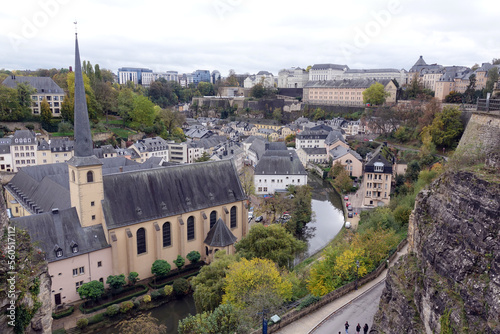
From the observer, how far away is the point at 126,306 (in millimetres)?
25562

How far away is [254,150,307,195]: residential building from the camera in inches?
2127

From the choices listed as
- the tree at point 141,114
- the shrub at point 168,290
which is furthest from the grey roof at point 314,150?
the shrub at point 168,290

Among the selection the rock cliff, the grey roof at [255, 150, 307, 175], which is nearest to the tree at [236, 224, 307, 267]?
the rock cliff

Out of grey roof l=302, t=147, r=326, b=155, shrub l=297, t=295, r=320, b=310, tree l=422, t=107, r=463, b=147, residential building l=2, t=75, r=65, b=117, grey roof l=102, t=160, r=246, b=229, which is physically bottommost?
shrub l=297, t=295, r=320, b=310

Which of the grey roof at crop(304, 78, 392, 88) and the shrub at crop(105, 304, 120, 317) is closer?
the shrub at crop(105, 304, 120, 317)

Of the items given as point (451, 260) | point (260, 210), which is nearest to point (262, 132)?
point (260, 210)

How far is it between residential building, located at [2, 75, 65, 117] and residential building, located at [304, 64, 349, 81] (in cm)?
9114

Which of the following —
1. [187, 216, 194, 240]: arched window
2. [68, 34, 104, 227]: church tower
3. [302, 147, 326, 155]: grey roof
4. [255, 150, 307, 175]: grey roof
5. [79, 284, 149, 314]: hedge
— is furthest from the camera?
[302, 147, 326, 155]: grey roof

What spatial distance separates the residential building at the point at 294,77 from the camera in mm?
144000

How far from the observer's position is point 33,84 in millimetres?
69375

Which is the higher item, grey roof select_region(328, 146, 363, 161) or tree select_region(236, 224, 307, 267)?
grey roof select_region(328, 146, 363, 161)

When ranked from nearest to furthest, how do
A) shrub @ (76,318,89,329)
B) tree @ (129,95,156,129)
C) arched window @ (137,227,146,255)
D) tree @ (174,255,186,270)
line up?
shrub @ (76,318,89,329) < arched window @ (137,227,146,255) < tree @ (174,255,186,270) < tree @ (129,95,156,129)

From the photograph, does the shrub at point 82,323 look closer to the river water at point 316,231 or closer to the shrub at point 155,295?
the river water at point 316,231

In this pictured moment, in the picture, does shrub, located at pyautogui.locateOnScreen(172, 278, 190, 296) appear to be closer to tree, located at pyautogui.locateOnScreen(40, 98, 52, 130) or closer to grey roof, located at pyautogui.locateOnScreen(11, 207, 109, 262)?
grey roof, located at pyautogui.locateOnScreen(11, 207, 109, 262)
